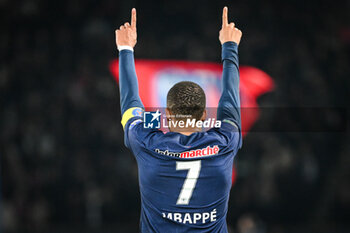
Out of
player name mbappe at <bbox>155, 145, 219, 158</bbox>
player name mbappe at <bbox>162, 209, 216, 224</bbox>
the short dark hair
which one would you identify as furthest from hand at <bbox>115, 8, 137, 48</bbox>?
player name mbappe at <bbox>162, 209, 216, 224</bbox>

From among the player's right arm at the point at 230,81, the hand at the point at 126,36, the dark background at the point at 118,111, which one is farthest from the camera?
the dark background at the point at 118,111

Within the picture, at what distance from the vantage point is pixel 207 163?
7.27 ft

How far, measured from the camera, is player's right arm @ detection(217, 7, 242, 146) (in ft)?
7.65

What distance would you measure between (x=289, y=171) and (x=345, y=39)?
3979mm

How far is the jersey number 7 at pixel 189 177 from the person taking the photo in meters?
2.20

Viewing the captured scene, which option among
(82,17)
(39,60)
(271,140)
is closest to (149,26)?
(82,17)

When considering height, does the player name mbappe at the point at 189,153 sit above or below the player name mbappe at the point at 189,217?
above

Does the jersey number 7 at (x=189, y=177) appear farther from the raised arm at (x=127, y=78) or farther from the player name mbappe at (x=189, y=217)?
the raised arm at (x=127, y=78)

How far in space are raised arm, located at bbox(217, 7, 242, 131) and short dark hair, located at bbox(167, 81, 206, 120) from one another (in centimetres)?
20

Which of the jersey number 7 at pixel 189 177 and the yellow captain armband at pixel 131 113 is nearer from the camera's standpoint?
the jersey number 7 at pixel 189 177

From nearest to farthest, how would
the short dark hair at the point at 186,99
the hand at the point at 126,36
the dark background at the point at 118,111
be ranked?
the short dark hair at the point at 186,99 < the hand at the point at 126,36 < the dark background at the point at 118,111

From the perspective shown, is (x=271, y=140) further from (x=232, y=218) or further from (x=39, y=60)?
(x=39, y=60)

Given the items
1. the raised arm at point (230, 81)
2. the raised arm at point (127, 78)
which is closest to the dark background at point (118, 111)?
the raised arm at point (230, 81)

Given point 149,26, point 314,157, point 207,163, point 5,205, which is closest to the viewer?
point 207,163
